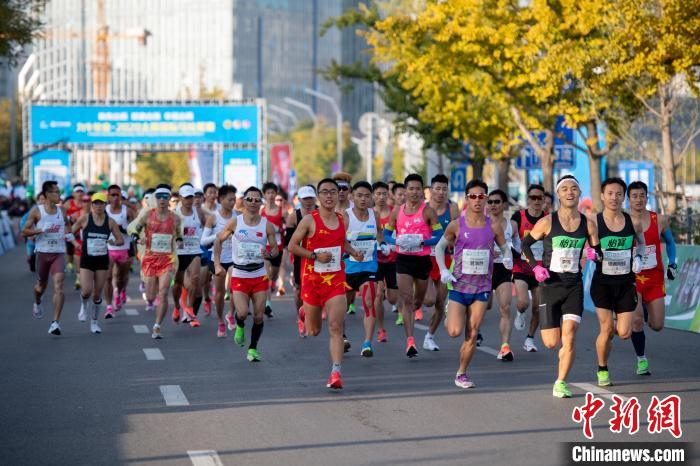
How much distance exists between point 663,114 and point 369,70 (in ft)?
51.8

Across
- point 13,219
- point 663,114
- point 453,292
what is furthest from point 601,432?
point 13,219

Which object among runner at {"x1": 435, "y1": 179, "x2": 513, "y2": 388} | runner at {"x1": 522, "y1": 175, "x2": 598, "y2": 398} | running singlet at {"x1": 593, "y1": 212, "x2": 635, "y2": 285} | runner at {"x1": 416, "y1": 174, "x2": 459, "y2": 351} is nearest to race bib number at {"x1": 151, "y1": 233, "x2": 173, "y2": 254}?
runner at {"x1": 416, "y1": 174, "x2": 459, "y2": 351}

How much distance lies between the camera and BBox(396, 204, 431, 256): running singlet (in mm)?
14656

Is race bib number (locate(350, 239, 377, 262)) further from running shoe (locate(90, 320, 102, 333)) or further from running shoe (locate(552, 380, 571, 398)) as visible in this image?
running shoe (locate(90, 320, 102, 333))

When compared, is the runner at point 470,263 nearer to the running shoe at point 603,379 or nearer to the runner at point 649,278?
the running shoe at point 603,379

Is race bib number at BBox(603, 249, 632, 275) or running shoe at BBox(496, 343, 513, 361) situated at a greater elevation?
race bib number at BBox(603, 249, 632, 275)

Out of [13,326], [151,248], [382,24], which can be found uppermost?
[382,24]

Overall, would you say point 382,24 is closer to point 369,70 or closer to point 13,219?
point 369,70

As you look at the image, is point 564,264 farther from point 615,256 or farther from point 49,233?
point 49,233

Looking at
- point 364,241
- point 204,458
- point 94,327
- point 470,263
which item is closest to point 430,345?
point 364,241

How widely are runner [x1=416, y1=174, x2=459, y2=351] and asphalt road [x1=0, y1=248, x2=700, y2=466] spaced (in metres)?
0.30

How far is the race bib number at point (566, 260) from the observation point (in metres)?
11.1

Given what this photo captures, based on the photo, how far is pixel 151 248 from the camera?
56.3 ft

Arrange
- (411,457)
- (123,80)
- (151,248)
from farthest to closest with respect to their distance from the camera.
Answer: (123,80) → (151,248) → (411,457)
